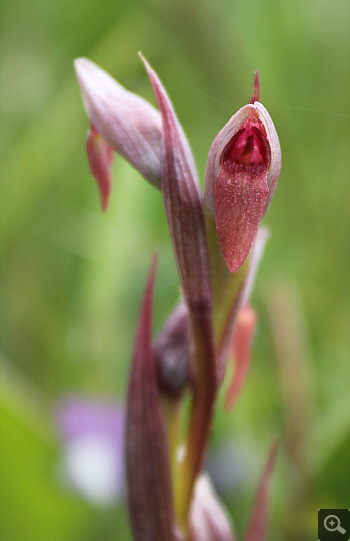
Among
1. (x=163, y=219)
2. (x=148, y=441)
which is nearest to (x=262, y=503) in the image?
(x=148, y=441)

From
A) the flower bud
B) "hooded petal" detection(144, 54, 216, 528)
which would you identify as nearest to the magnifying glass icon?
"hooded petal" detection(144, 54, 216, 528)

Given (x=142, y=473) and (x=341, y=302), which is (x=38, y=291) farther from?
(x=142, y=473)

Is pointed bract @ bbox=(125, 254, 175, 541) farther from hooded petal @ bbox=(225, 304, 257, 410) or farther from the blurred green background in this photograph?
the blurred green background

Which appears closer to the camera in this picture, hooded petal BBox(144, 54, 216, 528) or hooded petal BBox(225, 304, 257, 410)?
hooded petal BBox(144, 54, 216, 528)

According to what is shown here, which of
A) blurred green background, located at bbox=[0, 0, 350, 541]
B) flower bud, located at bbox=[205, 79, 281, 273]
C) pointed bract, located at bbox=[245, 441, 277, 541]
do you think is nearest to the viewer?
flower bud, located at bbox=[205, 79, 281, 273]

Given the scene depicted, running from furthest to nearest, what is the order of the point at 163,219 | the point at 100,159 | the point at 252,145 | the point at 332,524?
1. the point at 163,219
2. the point at 332,524
3. the point at 100,159
4. the point at 252,145

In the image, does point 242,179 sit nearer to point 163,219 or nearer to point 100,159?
point 100,159

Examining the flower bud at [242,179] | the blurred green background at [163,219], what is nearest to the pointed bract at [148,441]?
the flower bud at [242,179]

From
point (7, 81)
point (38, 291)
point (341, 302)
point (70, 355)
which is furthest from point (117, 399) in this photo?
point (7, 81)
